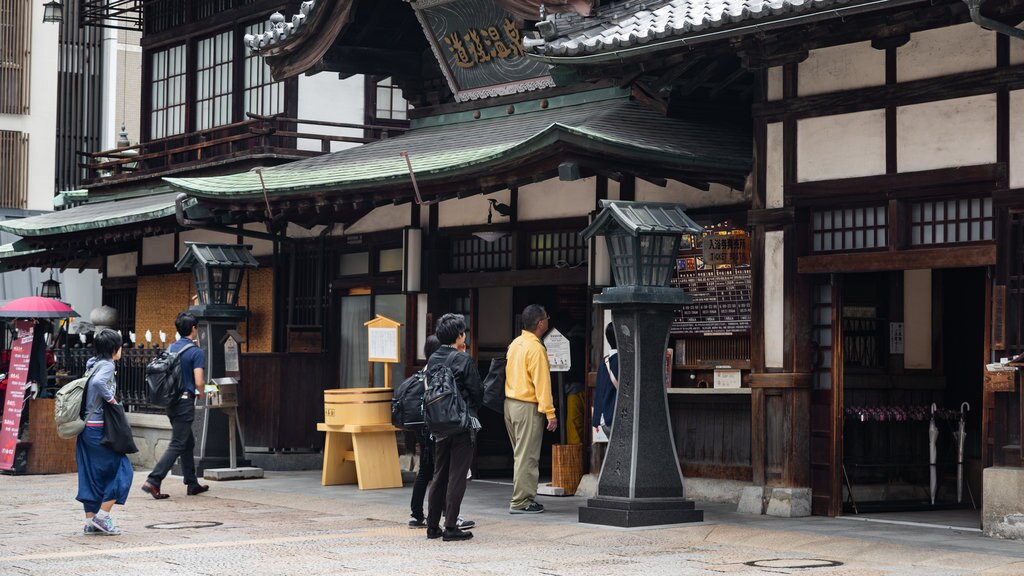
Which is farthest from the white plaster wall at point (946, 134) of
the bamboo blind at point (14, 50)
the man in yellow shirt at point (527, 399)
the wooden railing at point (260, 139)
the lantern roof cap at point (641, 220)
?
the bamboo blind at point (14, 50)

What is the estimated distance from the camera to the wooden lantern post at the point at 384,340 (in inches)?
715

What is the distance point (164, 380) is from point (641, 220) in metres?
5.98

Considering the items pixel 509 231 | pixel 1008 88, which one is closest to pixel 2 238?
pixel 509 231

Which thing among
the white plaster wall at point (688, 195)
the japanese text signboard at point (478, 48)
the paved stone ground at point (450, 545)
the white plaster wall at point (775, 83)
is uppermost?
the japanese text signboard at point (478, 48)

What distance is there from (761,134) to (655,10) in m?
1.58

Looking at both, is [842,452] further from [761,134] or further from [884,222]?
[761,134]

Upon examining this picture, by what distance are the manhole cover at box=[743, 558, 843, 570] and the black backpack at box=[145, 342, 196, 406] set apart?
7.65 meters

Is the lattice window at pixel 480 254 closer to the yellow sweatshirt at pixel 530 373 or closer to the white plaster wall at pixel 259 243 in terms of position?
the yellow sweatshirt at pixel 530 373

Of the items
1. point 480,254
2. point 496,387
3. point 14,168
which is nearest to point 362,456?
Answer: point 480,254

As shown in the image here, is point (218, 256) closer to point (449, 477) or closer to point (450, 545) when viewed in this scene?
point (449, 477)

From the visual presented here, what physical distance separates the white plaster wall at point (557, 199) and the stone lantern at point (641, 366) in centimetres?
300

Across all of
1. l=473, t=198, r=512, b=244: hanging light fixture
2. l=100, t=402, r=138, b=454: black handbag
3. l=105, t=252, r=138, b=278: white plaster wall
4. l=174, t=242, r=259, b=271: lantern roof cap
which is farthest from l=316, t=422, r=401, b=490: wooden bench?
l=105, t=252, r=138, b=278: white plaster wall

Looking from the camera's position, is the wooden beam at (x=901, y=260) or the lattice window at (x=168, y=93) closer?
the wooden beam at (x=901, y=260)

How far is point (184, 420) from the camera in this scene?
1630 centimetres
